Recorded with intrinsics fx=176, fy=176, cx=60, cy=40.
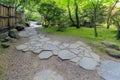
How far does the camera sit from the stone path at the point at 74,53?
513cm

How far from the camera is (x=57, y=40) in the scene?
7305 millimetres

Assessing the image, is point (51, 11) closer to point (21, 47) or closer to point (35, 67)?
point (21, 47)

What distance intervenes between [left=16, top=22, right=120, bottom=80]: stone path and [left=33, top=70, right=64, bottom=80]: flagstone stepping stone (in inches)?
1.0

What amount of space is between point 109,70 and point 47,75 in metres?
1.85

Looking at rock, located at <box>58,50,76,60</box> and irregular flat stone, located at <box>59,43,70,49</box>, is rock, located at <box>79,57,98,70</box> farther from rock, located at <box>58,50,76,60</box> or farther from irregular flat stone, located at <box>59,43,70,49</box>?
irregular flat stone, located at <box>59,43,70,49</box>

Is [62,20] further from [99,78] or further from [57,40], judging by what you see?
[99,78]

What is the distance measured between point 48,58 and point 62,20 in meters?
5.60

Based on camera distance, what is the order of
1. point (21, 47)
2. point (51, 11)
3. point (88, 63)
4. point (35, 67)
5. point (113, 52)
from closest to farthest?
1. point (35, 67)
2. point (88, 63)
3. point (113, 52)
4. point (21, 47)
5. point (51, 11)

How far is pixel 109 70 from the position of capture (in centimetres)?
517

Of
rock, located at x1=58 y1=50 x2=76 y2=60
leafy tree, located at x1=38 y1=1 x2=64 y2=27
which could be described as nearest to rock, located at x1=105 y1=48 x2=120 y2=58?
rock, located at x1=58 y1=50 x2=76 y2=60

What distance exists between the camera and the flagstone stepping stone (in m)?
4.62

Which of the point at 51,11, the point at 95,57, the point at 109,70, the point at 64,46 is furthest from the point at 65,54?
the point at 51,11

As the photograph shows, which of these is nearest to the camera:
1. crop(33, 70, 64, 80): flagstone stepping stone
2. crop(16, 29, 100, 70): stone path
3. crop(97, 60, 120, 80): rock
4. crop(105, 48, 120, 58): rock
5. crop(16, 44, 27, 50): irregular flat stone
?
crop(33, 70, 64, 80): flagstone stepping stone

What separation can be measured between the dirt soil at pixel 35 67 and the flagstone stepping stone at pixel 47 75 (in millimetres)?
120
